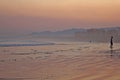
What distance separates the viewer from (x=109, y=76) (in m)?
11.5

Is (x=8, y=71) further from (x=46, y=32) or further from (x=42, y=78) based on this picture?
(x=46, y=32)

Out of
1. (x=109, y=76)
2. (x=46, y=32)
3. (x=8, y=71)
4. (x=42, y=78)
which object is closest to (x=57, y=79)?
(x=42, y=78)

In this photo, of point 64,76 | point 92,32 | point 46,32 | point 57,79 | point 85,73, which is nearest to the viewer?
point 57,79

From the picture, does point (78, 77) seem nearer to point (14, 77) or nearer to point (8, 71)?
point (14, 77)

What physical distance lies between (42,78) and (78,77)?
1.48 meters

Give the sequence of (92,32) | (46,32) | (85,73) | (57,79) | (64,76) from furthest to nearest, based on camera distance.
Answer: (46,32) < (92,32) < (85,73) < (64,76) < (57,79)

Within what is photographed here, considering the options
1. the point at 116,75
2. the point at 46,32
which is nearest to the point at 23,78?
the point at 116,75

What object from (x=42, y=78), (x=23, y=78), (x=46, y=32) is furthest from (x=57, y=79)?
(x=46, y=32)

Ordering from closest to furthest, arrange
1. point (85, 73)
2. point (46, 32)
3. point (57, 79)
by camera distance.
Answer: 1. point (57, 79)
2. point (85, 73)
3. point (46, 32)

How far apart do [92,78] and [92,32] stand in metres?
97.1

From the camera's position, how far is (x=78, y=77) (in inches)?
440

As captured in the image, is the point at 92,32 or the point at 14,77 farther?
the point at 92,32

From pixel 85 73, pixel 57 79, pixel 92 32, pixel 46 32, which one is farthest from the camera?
pixel 46 32

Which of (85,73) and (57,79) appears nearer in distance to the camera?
(57,79)
